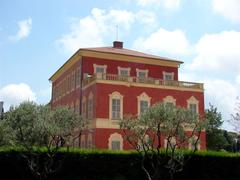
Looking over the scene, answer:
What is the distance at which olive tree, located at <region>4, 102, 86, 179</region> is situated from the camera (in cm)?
1948

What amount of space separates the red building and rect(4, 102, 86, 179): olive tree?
1091cm

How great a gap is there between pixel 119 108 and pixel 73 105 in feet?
26.0

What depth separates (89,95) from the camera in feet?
112

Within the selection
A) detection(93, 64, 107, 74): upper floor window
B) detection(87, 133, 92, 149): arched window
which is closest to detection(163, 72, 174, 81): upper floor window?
detection(93, 64, 107, 74): upper floor window

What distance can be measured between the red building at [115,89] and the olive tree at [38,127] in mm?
10913

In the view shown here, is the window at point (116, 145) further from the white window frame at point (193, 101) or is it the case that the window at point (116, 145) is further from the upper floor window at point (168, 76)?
the upper floor window at point (168, 76)

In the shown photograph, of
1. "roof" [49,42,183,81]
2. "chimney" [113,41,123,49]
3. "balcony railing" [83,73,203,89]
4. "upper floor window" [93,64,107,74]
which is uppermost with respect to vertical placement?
"chimney" [113,41,123,49]

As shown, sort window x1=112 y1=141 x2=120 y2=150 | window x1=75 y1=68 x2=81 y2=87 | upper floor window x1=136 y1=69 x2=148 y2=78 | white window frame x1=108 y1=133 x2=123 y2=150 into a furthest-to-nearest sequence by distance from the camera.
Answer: upper floor window x1=136 y1=69 x2=148 y2=78 → window x1=75 y1=68 x2=81 y2=87 → window x1=112 y1=141 x2=120 y2=150 → white window frame x1=108 y1=133 x2=123 y2=150

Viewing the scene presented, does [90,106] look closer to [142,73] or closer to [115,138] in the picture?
[115,138]

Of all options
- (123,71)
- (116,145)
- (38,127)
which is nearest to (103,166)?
(38,127)

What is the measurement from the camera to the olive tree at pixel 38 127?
19.5m

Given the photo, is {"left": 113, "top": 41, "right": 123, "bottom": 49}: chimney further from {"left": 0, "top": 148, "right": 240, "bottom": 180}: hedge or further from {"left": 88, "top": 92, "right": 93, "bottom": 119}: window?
{"left": 0, "top": 148, "right": 240, "bottom": 180}: hedge

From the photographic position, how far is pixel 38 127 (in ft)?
63.1

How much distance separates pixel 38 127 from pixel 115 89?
14.4 meters
